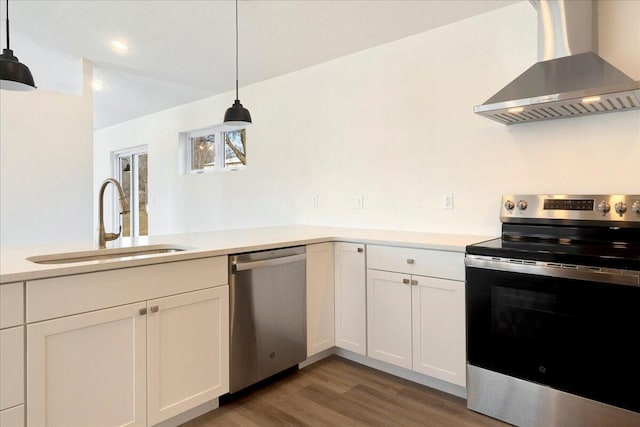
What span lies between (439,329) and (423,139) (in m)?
1.37

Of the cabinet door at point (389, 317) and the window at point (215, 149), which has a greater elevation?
the window at point (215, 149)

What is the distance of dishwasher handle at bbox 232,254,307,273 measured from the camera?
2107 millimetres

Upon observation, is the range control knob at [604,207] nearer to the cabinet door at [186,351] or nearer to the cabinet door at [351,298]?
the cabinet door at [351,298]

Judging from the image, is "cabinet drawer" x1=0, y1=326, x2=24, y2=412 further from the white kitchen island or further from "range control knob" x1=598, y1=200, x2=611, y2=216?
"range control knob" x1=598, y1=200, x2=611, y2=216

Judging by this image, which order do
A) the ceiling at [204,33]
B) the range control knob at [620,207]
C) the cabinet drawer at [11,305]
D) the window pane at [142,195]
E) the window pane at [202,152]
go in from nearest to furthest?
1. the cabinet drawer at [11,305]
2. the range control knob at [620,207]
3. the ceiling at [204,33]
4. the window pane at [202,152]
5. the window pane at [142,195]

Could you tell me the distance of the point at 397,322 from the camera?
238 centimetres

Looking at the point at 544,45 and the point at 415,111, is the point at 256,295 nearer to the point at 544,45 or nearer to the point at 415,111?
the point at 415,111

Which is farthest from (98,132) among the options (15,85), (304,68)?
(15,85)

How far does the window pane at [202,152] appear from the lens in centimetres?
489

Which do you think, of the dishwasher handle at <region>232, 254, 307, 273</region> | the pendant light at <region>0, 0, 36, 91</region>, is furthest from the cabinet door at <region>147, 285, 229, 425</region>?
the pendant light at <region>0, 0, 36, 91</region>

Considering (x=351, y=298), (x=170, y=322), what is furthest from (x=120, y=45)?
(x=351, y=298)

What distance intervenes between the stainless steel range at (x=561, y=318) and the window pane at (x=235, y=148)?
3.06m

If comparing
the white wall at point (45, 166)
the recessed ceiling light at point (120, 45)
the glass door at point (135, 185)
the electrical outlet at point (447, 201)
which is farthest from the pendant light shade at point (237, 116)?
the glass door at point (135, 185)

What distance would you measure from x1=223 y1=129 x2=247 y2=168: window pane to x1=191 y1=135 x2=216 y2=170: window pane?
246 mm
